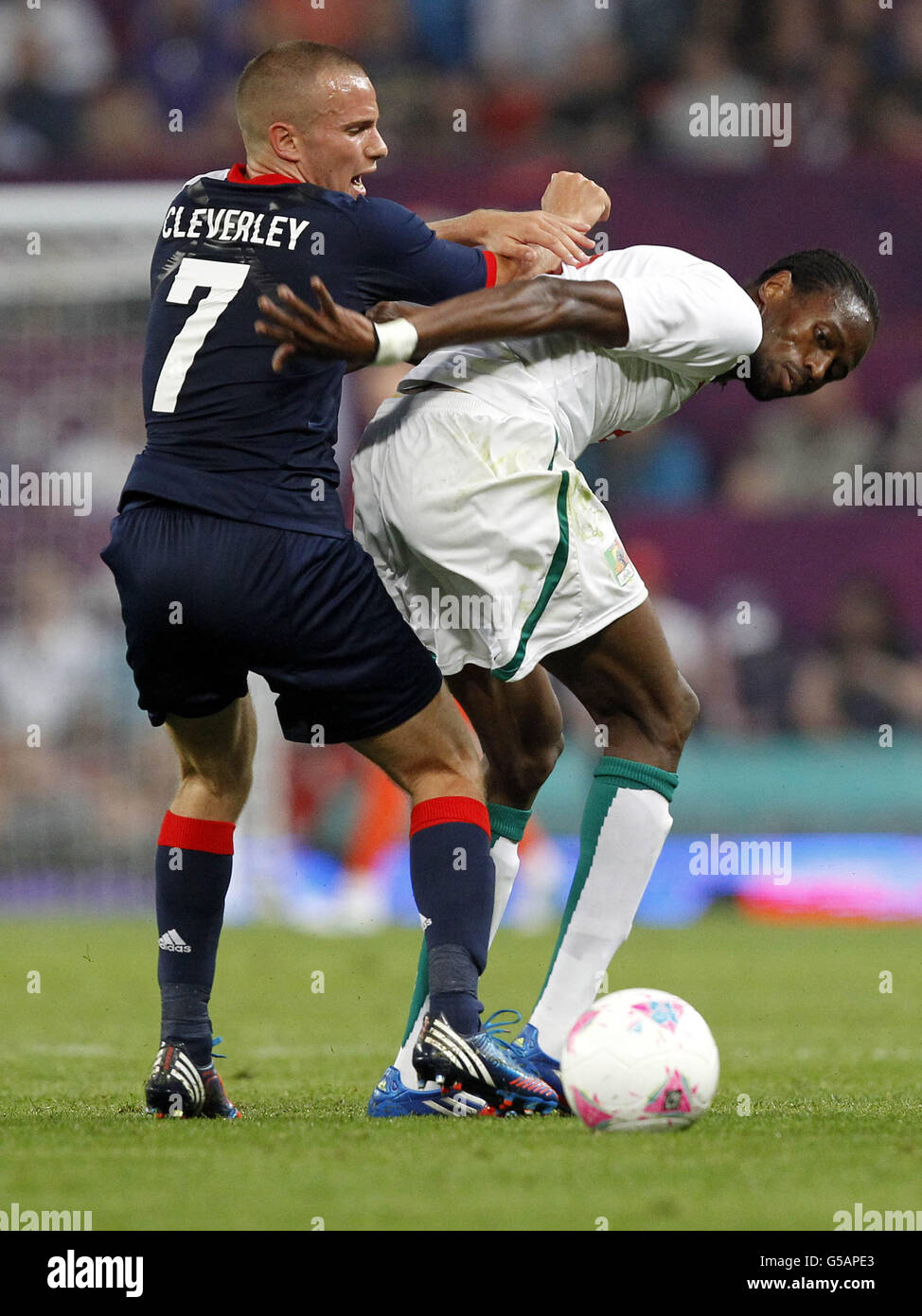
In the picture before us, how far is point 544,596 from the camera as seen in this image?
11.9ft

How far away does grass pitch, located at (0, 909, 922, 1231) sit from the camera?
8.34ft

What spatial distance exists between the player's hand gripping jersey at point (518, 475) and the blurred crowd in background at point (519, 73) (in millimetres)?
8611

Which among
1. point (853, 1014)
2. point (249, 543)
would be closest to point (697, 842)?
point (853, 1014)

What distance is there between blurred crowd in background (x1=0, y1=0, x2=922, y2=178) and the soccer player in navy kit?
28.6 feet

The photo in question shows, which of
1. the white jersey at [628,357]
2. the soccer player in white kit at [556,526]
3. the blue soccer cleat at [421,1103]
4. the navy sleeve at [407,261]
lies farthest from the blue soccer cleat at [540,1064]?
the navy sleeve at [407,261]

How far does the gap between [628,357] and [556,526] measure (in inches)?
19.5

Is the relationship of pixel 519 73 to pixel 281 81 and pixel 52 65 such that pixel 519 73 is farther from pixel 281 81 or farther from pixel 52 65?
pixel 281 81

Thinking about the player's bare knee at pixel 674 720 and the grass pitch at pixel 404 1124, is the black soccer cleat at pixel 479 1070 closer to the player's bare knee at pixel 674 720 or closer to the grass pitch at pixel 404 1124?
the grass pitch at pixel 404 1124

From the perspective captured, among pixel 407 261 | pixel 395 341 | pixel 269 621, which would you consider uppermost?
pixel 407 261

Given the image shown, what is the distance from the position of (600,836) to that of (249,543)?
94 cm

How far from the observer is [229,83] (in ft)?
40.6

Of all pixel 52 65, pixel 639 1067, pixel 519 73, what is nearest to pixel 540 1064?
pixel 639 1067
